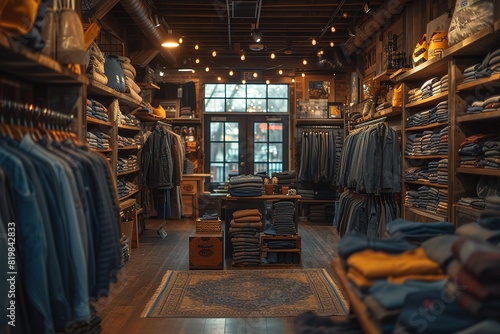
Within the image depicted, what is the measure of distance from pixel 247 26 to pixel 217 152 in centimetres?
376

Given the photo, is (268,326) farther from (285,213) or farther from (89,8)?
(89,8)

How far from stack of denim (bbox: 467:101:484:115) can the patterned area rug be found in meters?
2.05

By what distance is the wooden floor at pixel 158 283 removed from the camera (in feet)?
13.3

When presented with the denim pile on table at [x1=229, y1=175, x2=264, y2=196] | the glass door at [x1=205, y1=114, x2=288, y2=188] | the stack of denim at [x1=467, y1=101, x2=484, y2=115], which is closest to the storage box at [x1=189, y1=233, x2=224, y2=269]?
the denim pile on table at [x1=229, y1=175, x2=264, y2=196]

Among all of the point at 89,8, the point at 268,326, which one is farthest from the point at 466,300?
the point at 89,8

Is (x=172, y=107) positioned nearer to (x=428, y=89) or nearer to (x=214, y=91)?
(x=214, y=91)

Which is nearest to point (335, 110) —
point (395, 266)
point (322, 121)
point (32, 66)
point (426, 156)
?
point (322, 121)

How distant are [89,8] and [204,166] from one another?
6.93 meters

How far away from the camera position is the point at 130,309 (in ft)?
15.0

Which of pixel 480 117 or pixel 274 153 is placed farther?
pixel 274 153

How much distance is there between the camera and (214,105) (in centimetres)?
1200

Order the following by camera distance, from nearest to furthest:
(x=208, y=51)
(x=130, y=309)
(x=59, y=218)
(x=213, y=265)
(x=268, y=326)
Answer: (x=59, y=218) → (x=268, y=326) → (x=130, y=309) → (x=213, y=265) → (x=208, y=51)

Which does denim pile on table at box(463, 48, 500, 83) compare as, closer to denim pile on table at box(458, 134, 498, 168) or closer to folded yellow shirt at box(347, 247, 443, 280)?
denim pile on table at box(458, 134, 498, 168)

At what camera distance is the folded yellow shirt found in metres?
1.54
